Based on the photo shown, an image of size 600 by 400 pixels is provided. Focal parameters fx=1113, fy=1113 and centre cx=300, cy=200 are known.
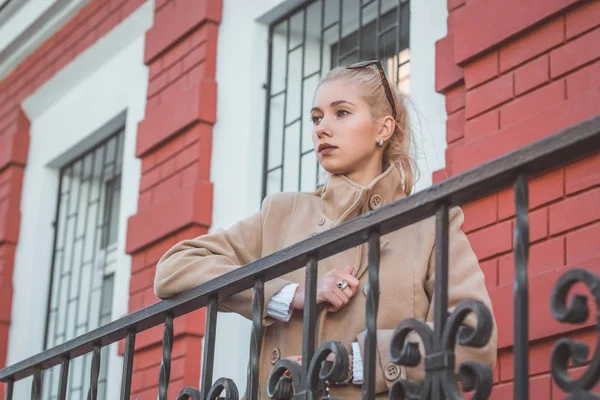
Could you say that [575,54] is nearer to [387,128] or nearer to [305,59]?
[387,128]

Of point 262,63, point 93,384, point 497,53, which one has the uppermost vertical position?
point 262,63

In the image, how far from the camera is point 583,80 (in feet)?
13.7

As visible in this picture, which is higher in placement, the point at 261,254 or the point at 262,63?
the point at 262,63

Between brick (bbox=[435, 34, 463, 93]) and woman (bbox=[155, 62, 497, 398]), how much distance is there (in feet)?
5.27

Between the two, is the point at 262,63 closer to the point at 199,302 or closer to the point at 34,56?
the point at 34,56

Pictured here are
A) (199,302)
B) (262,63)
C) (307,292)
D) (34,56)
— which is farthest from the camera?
(34,56)

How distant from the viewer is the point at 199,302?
2828 mm

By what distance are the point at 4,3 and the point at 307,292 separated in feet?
25.1

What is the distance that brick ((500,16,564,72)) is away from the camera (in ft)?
14.3

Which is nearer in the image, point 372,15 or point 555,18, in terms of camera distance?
point 555,18

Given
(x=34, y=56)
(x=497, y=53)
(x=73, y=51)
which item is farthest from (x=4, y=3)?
(x=497, y=53)

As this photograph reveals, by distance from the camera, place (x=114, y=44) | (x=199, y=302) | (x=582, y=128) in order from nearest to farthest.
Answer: (x=582, y=128) → (x=199, y=302) → (x=114, y=44)

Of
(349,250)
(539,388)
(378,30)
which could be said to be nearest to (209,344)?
(349,250)

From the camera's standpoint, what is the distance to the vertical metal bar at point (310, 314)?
7.77ft
